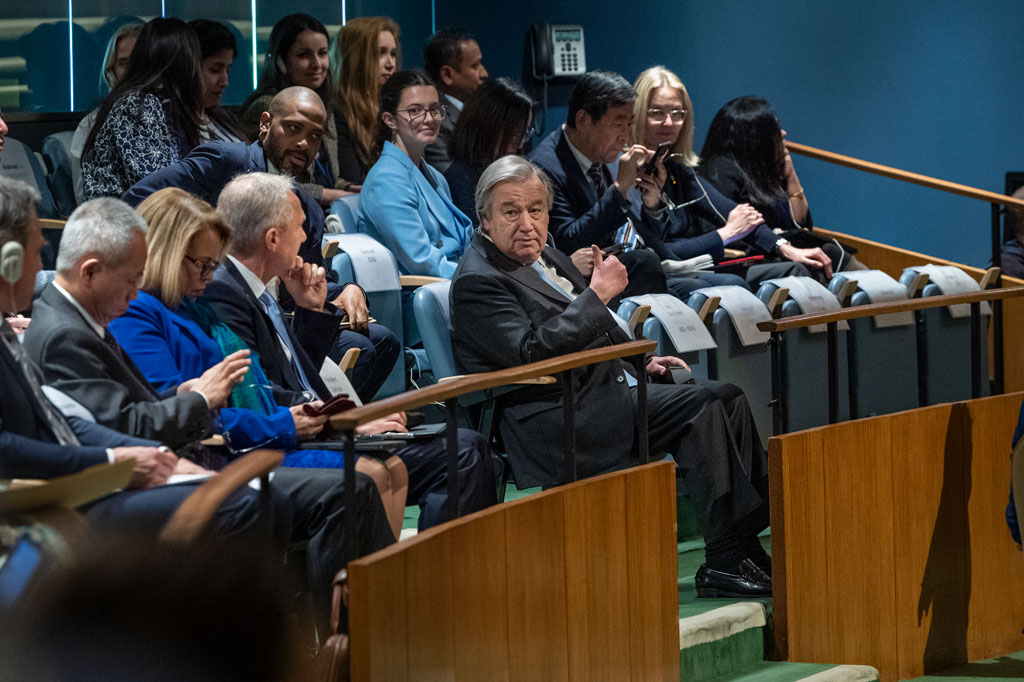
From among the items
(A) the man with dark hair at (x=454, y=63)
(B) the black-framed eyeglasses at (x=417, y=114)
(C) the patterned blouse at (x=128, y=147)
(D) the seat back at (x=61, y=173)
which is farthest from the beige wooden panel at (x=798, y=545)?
(D) the seat back at (x=61, y=173)

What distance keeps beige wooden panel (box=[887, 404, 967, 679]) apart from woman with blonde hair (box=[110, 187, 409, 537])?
1682 mm

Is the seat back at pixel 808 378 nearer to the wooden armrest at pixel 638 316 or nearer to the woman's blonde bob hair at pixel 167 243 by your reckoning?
the wooden armrest at pixel 638 316

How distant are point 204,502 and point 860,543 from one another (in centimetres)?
215

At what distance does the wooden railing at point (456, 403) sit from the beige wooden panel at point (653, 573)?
0.09m

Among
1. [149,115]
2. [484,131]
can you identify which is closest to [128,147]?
[149,115]

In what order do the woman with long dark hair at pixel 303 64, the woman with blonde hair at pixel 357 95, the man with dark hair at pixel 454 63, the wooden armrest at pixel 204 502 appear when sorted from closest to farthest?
the wooden armrest at pixel 204 502 → the woman with long dark hair at pixel 303 64 → the woman with blonde hair at pixel 357 95 → the man with dark hair at pixel 454 63

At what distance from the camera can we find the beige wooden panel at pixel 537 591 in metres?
2.65

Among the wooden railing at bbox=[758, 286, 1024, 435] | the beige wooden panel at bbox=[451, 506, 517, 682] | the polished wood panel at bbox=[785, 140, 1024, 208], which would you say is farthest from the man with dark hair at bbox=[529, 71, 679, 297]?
the beige wooden panel at bbox=[451, 506, 517, 682]

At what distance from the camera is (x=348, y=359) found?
3359 mm

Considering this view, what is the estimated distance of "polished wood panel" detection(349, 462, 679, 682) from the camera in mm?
2318

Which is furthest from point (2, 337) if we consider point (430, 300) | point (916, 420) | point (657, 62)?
point (657, 62)

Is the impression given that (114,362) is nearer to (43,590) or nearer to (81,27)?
(43,590)

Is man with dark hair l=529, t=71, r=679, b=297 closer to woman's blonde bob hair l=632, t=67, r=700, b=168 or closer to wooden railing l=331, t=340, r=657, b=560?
woman's blonde bob hair l=632, t=67, r=700, b=168

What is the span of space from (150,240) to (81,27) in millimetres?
2852
